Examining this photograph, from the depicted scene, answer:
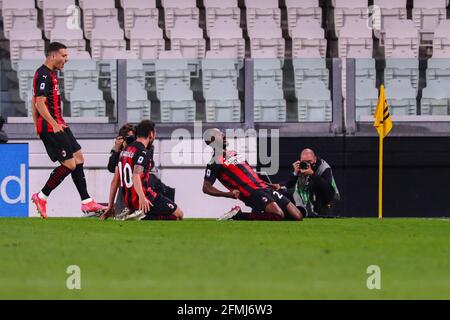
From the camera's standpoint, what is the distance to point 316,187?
1628 cm

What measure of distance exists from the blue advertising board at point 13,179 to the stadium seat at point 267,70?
3.57 metres

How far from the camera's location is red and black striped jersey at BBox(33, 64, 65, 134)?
13781 mm

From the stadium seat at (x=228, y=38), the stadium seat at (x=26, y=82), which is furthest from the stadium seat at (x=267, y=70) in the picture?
the stadium seat at (x=26, y=82)

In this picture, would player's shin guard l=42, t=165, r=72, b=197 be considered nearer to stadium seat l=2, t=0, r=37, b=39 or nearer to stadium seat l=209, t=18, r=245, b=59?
stadium seat l=209, t=18, r=245, b=59

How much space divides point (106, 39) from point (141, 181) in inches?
282

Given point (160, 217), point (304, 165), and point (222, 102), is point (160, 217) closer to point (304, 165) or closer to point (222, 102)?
point (304, 165)

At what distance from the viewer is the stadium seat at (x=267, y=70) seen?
1747 centimetres

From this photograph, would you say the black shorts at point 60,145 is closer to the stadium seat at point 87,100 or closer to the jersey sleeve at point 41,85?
the jersey sleeve at point 41,85

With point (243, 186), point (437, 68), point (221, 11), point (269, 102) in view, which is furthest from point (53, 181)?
point (221, 11)

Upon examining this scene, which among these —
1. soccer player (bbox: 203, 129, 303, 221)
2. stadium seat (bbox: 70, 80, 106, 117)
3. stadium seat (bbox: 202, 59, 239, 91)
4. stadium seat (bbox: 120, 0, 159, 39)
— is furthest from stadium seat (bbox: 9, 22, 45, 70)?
soccer player (bbox: 203, 129, 303, 221)

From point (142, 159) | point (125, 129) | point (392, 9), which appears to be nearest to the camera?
point (142, 159)

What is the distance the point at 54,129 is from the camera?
13.7m

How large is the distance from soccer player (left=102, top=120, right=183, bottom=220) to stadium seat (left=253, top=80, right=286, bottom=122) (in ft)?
12.1
